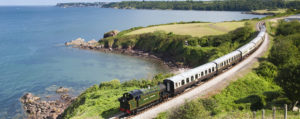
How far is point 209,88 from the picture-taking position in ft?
109

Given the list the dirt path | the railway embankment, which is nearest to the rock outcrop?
the railway embankment

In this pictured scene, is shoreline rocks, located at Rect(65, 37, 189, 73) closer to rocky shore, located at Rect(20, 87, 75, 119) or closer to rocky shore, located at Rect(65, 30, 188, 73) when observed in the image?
rocky shore, located at Rect(65, 30, 188, 73)

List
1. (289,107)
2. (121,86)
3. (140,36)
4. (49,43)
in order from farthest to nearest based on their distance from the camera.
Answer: (49,43), (140,36), (121,86), (289,107)

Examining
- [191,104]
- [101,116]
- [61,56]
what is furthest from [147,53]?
[191,104]

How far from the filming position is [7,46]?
100 metres

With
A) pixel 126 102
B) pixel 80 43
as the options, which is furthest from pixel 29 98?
pixel 80 43

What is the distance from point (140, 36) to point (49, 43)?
1805 inches

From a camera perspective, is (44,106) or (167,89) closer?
(167,89)

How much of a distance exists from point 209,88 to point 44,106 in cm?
3218

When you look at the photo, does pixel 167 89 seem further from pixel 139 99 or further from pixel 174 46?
pixel 174 46

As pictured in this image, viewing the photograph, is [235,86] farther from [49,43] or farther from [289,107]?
[49,43]

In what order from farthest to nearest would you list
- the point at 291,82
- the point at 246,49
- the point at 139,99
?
the point at 246,49
the point at 139,99
the point at 291,82

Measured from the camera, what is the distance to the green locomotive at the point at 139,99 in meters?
25.0

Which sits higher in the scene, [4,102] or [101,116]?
[101,116]
